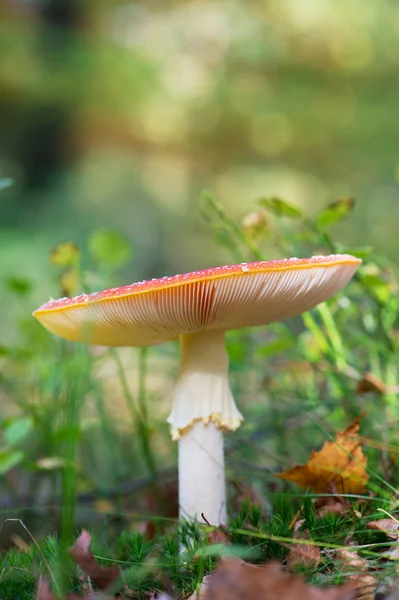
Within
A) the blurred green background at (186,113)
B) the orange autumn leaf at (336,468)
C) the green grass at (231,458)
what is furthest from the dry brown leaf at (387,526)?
the blurred green background at (186,113)

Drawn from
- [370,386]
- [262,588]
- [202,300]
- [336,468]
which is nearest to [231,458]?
[370,386]

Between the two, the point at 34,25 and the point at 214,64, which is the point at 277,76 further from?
the point at 34,25

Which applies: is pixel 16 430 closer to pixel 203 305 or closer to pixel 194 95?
pixel 203 305

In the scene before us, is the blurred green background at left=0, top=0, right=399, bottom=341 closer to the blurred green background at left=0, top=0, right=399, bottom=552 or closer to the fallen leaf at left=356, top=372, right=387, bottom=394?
the blurred green background at left=0, top=0, right=399, bottom=552

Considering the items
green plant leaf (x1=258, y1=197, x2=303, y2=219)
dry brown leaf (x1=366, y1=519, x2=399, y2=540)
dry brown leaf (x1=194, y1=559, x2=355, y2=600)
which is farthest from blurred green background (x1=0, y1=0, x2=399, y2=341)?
dry brown leaf (x1=194, y1=559, x2=355, y2=600)

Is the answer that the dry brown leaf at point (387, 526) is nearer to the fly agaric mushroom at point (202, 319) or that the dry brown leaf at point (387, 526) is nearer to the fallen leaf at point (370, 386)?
the fly agaric mushroom at point (202, 319)
